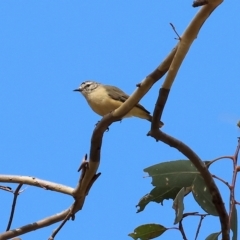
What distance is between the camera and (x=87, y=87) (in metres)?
6.95

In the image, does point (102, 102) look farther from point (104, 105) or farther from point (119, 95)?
point (119, 95)

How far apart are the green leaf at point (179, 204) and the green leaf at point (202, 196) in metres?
0.05

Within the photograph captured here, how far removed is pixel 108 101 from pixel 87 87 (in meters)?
0.86

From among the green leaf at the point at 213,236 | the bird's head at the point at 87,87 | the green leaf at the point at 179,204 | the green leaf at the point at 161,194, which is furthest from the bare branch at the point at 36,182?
the bird's head at the point at 87,87

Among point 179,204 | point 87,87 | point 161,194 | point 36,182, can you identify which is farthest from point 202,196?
point 87,87

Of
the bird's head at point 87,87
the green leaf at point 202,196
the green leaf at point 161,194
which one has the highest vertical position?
the bird's head at point 87,87

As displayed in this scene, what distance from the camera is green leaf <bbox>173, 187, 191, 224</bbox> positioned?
286 cm

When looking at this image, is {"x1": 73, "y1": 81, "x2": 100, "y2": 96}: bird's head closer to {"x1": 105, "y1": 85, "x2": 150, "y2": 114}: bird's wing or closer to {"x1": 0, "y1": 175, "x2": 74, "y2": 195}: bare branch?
{"x1": 105, "y1": 85, "x2": 150, "y2": 114}: bird's wing

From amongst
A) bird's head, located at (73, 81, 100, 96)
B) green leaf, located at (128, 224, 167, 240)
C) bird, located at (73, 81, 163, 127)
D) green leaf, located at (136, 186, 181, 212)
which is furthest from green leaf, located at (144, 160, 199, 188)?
bird's head, located at (73, 81, 100, 96)

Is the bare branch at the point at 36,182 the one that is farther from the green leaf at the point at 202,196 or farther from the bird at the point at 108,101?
the bird at the point at 108,101

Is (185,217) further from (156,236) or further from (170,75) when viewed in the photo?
(170,75)

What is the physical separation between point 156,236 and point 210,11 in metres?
1.29

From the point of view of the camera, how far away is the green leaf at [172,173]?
10.6ft

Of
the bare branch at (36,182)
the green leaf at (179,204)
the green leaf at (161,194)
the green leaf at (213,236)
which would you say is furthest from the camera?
the bare branch at (36,182)
